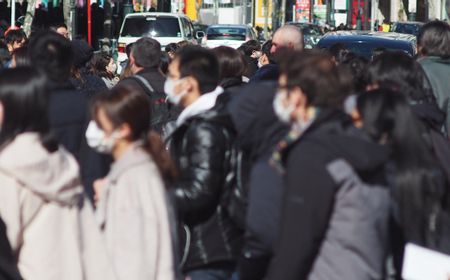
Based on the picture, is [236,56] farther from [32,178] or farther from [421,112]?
[32,178]

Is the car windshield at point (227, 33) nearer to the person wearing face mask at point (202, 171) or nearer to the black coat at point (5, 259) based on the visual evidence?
the person wearing face mask at point (202, 171)

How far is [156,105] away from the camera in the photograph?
913cm

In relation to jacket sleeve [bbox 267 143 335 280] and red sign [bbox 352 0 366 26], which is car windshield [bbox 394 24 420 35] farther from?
jacket sleeve [bbox 267 143 335 280]

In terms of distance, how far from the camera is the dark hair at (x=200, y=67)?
6.51m

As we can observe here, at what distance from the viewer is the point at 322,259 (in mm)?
4773

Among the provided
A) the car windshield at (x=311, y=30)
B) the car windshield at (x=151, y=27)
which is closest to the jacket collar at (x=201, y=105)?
the car windshield at (x=151, y=27)

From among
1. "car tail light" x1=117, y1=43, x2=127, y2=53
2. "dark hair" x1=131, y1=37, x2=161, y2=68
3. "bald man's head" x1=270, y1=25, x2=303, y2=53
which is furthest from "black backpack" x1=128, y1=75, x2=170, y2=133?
"car tail light" x1=117, y1=43, x2=127, y2=53

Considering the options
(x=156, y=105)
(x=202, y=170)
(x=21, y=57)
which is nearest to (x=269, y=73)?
(x=156, y=105)

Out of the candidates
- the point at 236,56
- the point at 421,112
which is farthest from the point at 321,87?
the point at 236,56

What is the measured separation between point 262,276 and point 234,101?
823 mm

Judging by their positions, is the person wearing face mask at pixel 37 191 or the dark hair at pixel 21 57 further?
the dark hair at pixel 21 57

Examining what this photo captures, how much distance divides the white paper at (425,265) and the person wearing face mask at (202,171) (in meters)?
1.16

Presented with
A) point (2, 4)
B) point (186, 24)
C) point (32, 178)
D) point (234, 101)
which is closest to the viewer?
point (32, 178)

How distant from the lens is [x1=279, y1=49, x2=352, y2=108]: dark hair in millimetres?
4812
